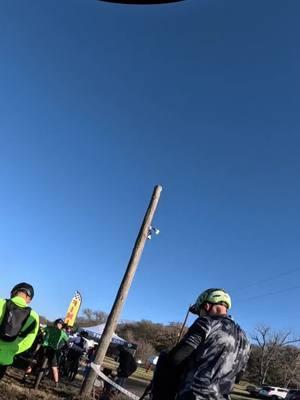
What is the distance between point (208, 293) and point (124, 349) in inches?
506

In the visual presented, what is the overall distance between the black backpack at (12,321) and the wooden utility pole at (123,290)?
957 centimetres

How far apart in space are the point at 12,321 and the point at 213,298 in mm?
2184

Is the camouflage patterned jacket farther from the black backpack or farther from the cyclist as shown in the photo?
the cyclist

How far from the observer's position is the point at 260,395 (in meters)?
53.0

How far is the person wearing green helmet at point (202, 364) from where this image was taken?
2.86 meters

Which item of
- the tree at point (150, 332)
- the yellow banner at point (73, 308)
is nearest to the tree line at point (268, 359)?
the tree at point (150, 332)

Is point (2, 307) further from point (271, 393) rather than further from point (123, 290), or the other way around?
point (271, 393)

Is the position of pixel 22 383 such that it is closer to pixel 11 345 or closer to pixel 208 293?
pixel 11 345

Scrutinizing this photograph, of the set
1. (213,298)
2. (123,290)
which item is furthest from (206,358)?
(123,290)

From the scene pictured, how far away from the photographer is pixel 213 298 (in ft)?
10.5

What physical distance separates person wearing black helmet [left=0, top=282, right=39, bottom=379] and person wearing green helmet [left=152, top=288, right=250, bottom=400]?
81.3 inches

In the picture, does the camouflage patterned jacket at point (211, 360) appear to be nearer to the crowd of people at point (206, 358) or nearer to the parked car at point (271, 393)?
the crowd of people at point (206, 358)

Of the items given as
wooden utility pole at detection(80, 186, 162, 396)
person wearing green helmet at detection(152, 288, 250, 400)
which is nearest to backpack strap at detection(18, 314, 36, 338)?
person wearing green helmet at detection(152, 288, 250, 400)

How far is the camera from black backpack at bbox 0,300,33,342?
15.1 ft
